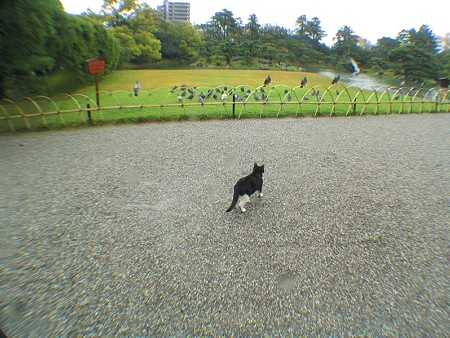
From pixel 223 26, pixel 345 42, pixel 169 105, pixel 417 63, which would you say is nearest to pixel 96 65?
pixel 169 105

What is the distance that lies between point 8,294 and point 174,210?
5.49 feet

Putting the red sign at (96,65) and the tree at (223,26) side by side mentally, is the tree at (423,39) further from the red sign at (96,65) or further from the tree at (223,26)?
the red sign at (96,65)

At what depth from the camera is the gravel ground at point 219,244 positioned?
1.76 metres

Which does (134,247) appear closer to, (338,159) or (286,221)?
(286,221)

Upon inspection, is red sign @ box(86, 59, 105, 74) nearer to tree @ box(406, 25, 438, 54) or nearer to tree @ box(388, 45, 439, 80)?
tree @ box(388, 45, 439, 80)

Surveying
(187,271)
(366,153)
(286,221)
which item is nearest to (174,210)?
(187,271)

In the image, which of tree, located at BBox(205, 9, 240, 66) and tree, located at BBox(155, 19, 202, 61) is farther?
tree, located at BBox(205, 9, 240, 66)

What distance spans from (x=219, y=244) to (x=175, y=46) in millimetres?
21350

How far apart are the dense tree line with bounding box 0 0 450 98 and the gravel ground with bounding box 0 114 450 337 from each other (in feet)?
9.87

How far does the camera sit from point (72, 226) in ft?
9.07

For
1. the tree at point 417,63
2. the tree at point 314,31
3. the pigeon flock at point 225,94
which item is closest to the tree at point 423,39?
the tree at point 417,63

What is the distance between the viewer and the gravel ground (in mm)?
1756

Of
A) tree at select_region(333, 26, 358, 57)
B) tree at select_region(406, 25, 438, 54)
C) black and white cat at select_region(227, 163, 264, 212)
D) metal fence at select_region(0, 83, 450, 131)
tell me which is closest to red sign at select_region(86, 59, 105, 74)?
metal fence at select_region(0, 83, 450, 131)

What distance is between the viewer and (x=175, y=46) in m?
20.2
